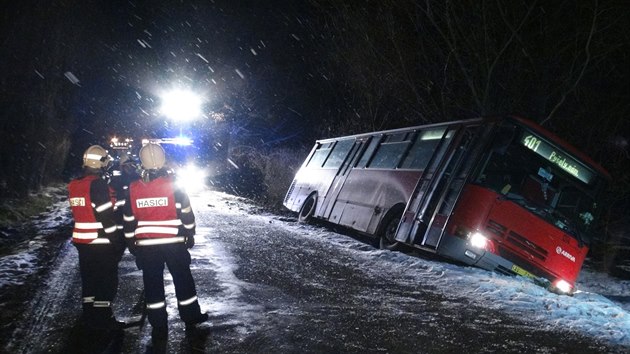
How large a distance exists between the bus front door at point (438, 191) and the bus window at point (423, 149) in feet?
0.78

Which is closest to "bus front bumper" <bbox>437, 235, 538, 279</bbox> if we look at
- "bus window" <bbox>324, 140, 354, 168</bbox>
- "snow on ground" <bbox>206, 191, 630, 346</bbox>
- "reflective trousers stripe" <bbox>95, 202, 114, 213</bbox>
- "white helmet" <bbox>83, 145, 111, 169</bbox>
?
"snow on ground" <bbox>206, 191, 630, 346</bbox>

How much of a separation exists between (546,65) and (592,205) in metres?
6.38

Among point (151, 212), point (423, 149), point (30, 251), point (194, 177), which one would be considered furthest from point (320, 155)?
point (194, 177)

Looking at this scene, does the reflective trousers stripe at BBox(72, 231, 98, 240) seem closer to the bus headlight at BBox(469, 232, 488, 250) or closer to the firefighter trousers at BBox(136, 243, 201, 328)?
the firefighter trousers at BBox(136, 243, 201, 328)

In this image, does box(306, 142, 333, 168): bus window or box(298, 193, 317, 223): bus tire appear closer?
box(298, 193, 317, 223): bus tire

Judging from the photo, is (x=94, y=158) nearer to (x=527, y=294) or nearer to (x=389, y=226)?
(x=527, y=294)

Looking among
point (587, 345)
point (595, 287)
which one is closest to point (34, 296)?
point (587, 345)

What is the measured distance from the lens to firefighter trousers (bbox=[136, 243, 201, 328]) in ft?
14.8

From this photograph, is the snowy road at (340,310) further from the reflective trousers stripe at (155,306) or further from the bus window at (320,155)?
the bus window at (320,155)

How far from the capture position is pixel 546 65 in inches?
534

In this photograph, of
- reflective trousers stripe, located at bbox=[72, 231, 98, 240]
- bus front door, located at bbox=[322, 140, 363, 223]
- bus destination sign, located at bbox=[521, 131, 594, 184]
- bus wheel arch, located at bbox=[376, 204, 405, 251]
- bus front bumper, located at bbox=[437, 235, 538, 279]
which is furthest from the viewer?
bus front door, located at bbox=[322, 140, 363, 223]

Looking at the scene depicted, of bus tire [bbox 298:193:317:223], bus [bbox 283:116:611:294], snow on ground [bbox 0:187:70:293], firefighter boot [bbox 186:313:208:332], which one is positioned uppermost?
bus [bbox 283:116:611:294]

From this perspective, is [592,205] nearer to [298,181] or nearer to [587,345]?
[587,345]

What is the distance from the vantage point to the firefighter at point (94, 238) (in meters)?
4.75
